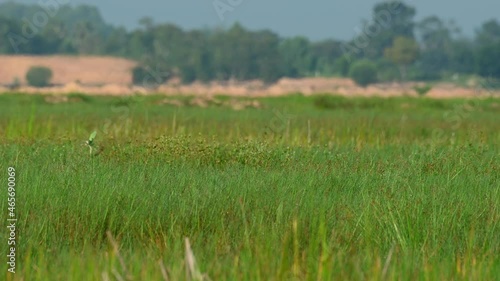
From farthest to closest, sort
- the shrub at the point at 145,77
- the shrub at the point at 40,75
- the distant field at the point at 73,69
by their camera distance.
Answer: the distant field at the point at 73,69 → the shrub at the point at 40,75 → the shrub at the point at 145,77

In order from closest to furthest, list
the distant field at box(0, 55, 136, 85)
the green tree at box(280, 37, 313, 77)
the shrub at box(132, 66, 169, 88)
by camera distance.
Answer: the shrub at box(132, 66, 169, 88), the distant field at box(0, 55, 136, 85), the green tree at box(280, 37, 313, 77)

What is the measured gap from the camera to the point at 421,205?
671 cm

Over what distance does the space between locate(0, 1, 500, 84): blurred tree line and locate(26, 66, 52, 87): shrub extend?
13.3ft

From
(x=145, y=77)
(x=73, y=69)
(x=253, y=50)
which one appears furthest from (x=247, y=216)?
(x=253, y=50)

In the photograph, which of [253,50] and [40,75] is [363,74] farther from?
[40,75]

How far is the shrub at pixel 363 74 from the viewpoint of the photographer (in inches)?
2874

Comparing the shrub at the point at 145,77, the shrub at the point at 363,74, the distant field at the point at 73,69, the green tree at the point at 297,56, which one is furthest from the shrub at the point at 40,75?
the shrub at the point at 363,74

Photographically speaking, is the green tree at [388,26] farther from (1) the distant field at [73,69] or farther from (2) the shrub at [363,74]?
(1) the distant field at [73,69]

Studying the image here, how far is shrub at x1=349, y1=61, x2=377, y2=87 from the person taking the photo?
2874 inches

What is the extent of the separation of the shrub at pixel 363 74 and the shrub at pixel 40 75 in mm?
24373

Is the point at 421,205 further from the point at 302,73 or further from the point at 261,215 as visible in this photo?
the point at 302,73

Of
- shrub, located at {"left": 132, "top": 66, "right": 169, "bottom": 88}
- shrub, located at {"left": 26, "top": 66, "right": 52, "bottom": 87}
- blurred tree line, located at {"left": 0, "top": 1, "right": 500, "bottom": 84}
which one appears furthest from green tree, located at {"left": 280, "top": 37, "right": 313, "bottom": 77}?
shrub, located at {"left": 26, "top": 66, "right": 52, "bottom": 87}

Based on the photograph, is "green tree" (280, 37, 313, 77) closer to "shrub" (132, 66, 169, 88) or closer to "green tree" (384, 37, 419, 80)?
"green tree" (384, 37, 419, 80)

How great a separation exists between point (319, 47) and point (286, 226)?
91230 millimetres
